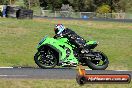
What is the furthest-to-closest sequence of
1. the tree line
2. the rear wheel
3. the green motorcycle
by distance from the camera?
the tree line, the rear wheel, the green motorcycle

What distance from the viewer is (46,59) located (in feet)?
48.9

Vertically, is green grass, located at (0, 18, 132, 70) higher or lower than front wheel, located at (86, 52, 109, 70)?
lower

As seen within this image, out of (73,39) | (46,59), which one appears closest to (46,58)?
(46,59)

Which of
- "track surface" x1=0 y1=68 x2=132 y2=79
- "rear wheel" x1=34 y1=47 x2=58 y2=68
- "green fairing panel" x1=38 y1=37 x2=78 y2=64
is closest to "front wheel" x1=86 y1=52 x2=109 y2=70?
"track surface" x1=0 y1=68 x2=132 y2=79

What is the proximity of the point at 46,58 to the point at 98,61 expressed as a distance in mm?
1944

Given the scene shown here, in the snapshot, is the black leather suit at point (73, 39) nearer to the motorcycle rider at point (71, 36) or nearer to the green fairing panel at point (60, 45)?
the motorcycle rider at point (71, 36)

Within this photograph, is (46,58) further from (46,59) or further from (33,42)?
(33,42)

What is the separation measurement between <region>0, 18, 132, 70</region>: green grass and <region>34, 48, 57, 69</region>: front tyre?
2262mm

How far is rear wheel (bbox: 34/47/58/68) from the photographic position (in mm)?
14891

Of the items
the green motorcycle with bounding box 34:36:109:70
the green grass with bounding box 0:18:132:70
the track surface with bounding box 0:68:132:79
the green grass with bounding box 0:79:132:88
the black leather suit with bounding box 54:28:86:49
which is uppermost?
the black leather suit with bounding box 54:28:86:49

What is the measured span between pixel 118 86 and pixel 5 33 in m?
18.2

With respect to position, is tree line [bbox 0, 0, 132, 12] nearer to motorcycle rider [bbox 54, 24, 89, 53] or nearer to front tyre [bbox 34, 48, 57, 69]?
motorcycle rider [bbox 54, 24, 89, 53]

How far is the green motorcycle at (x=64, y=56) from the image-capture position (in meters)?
14.8

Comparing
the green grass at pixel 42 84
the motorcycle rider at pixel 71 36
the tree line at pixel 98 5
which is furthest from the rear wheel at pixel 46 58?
the tree line at pixel 98 5
